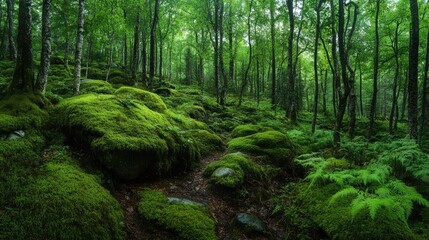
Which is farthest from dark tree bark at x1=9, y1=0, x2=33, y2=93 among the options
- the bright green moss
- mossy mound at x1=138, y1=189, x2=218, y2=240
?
mossy mound at x1=138, y1=189, x2=218, y2=240

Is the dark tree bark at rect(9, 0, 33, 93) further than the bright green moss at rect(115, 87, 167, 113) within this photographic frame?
No

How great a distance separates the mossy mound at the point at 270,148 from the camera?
819 cm

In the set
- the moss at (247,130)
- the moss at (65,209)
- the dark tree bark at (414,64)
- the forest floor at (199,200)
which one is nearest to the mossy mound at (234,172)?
the forest floor at (199,200)

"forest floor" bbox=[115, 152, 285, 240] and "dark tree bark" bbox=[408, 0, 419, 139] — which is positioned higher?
"dark tree bark" bbox=[408, 0, 419, 139]

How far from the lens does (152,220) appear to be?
14.7ft

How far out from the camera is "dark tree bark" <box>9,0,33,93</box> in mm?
5930

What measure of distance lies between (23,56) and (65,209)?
4491mm

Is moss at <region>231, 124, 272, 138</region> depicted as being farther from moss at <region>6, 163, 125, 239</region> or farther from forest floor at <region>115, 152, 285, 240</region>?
moss at <region>6, 163, 125, 239</region>

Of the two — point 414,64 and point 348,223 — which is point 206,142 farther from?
point 414,64

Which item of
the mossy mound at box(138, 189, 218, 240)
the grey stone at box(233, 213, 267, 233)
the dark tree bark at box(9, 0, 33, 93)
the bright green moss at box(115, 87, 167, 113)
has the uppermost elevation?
the dark tree bark at box(9, 0, 33, 93)

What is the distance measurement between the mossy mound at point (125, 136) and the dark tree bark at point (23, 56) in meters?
0.96

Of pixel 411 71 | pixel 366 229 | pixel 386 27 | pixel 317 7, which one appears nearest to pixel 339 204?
pixel 366 229

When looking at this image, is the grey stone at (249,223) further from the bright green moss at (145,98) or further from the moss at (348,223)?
the bright green moss at (145,98)

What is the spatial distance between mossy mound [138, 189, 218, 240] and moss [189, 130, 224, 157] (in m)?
3.92
